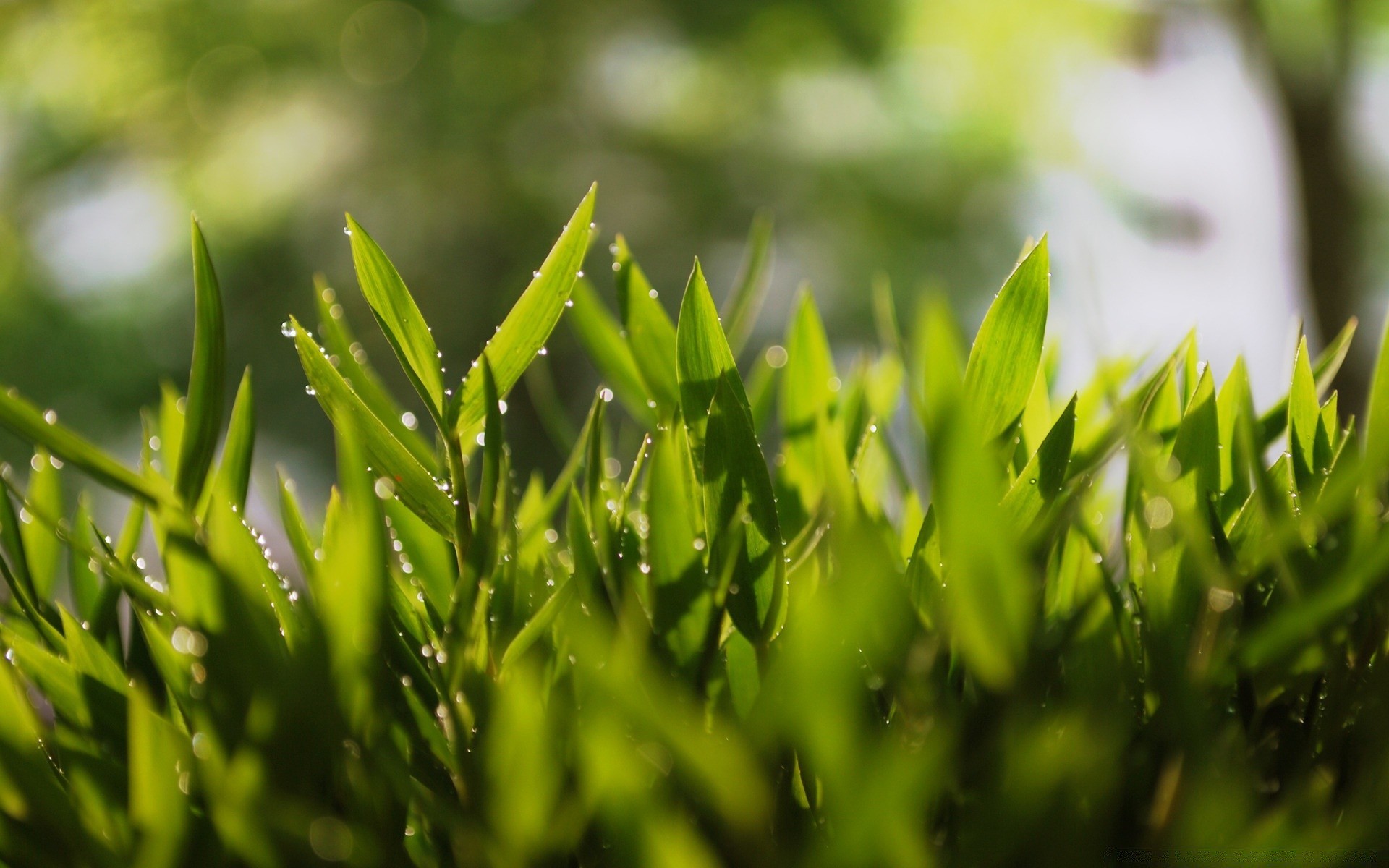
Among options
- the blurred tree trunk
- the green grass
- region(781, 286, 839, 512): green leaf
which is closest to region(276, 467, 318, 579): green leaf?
the green grass

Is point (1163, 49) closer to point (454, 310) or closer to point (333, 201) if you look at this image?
point (454, 310)

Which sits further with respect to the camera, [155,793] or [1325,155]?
[1325,155]

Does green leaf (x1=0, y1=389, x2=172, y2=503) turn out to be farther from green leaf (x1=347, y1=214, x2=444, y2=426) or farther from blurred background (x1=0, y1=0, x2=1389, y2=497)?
blurred background (x1=0, y1=0, x2=1389, y2=497)

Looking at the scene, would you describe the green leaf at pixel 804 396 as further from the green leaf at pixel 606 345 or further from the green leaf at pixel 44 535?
the green leaf at pixel 44 535

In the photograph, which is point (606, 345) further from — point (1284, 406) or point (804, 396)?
point (1284, 406)

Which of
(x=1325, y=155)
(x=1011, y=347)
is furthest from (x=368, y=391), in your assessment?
(x=1325, y=155)
